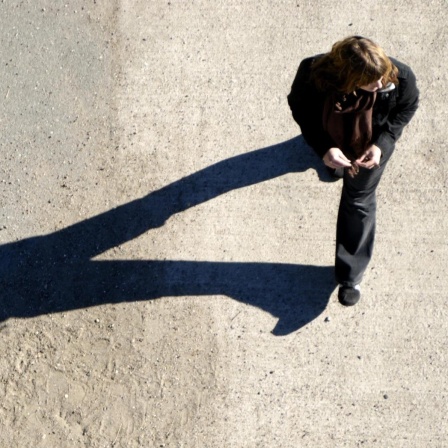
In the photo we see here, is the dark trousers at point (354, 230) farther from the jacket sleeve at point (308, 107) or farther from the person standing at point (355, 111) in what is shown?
the jacket sleeve at point (308, 107)

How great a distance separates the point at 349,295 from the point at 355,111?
4.85 ft

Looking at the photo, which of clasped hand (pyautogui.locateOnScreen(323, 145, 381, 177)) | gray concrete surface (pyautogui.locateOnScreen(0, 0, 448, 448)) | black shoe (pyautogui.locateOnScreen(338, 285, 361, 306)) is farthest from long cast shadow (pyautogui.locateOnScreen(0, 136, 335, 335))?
clasped hand (pyautogui.locateOnScreen(323, 145, 381, 177))

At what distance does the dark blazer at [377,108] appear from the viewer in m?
3.24

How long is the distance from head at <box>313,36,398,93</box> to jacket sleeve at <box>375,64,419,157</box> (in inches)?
8.6

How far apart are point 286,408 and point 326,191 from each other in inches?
56.2

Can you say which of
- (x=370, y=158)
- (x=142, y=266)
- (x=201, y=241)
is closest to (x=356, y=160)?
(x=370, y=158)

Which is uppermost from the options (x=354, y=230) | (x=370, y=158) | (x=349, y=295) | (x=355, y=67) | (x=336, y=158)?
(x=355, y=67)

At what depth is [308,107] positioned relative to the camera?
3361 mm

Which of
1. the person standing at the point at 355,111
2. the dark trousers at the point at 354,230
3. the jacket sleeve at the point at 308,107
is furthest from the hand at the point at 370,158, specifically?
the dark trousers at the point at 354,230

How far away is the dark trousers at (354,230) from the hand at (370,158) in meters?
0.30

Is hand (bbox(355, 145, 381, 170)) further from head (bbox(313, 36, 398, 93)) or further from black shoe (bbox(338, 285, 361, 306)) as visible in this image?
black shoe (bbox(338, 285, 361, 306))

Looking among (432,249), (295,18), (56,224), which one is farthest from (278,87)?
(56,224)

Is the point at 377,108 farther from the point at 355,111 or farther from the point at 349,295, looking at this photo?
the point at 349,295

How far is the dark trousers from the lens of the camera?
3.91 meters
